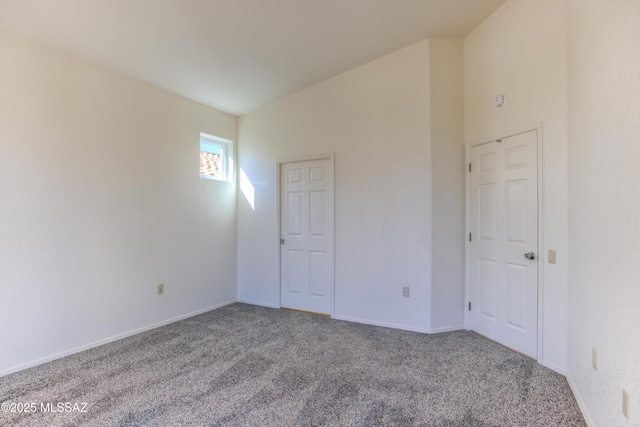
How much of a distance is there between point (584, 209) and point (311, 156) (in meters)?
2.75

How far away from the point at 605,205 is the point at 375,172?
2.15m

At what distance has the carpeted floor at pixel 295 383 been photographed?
1.91 metres

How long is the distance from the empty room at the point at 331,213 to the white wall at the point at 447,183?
0.02 meters

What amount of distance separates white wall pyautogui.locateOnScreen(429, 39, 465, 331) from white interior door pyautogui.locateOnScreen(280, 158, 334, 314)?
121 cm

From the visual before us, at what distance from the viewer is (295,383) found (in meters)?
2.29

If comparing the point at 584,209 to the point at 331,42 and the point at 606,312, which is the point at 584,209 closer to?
the point at 606,312

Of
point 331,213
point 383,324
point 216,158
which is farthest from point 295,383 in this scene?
point 216,158

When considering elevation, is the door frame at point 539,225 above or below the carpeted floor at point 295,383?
above

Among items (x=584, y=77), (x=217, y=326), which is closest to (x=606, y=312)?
(x=584, y=77)

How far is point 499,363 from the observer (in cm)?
261

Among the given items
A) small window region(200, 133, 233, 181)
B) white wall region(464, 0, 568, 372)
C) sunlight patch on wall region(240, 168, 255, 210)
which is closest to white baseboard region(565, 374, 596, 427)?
white wall region(464, 0, 568, 372)

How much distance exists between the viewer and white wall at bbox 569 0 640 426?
1.39 meters

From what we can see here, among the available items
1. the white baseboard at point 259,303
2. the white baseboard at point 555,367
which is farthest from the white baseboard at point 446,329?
the white baseboard at point 259,303

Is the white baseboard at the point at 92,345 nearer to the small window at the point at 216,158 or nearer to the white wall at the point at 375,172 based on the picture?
the white wall at the point at 375,172
